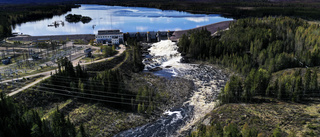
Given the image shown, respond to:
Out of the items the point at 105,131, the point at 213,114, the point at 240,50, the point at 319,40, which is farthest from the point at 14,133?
the point at 319,40

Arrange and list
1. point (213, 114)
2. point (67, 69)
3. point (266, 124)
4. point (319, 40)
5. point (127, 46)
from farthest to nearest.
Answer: point (127, 46), point (319, 40), point (67, 69), point (213, 114), point (266, 124)

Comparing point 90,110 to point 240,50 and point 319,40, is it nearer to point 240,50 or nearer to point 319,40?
point 240,50

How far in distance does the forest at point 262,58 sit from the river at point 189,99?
494cm

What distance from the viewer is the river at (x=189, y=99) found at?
39.6m

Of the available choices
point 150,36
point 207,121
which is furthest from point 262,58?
point 150,36

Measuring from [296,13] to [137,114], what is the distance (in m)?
171

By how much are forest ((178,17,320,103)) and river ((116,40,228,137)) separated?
4.94 metres

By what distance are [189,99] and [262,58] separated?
32961 mm

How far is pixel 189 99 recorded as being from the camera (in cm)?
5066

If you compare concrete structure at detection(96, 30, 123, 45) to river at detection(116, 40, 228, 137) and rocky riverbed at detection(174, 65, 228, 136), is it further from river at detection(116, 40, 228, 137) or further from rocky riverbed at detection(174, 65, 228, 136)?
rocky riverbed at detection(174, 65, 228, 136)

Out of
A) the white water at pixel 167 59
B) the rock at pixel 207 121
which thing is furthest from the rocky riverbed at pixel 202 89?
the white water at pixel 167 59

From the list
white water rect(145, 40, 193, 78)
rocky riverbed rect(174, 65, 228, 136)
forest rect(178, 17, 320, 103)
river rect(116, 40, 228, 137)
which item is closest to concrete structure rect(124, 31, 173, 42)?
white water rect(145, 40, 193, 78)

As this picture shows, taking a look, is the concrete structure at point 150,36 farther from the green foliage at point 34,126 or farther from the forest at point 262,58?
the green foliage at point 34,126

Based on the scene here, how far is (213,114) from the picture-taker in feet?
134
